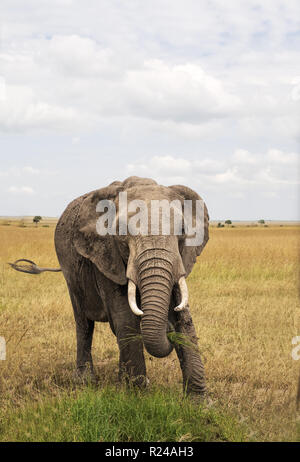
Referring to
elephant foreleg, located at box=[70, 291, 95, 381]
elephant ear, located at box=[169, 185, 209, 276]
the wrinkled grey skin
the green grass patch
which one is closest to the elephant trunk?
the wrinkled grey skin

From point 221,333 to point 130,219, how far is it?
15.0 feet

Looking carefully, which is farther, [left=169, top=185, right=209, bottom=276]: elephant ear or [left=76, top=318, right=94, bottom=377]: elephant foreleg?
[left=76, top=318, right=94, bottom=377]: elephant foreleg

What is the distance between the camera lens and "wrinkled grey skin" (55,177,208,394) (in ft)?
15.8

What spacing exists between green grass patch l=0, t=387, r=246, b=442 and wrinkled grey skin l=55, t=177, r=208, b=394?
1.62ft

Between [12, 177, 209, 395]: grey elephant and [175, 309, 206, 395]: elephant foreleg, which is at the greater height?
[12, 177, 209, 395]: grey elephant

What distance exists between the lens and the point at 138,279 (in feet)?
16.1

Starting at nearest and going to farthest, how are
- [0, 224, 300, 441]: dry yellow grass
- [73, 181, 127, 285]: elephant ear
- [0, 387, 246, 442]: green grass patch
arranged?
[0, 387, 246, 442]: green grass patch < [73, 181, 127, 285]: elephant ear < [0, 224, 300, 441]: dry yellow grass

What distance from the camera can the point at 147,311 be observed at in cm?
476

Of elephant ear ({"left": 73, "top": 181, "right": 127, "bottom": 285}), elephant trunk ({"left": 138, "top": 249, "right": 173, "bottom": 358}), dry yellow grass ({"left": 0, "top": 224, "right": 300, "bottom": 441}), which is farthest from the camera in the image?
dry yellow grass ({"left": 0, "top": 224, "right": 300, "bottom": 441})

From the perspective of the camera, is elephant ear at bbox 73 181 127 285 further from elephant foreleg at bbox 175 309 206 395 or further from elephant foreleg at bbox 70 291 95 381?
elephant foreleg at bbox 70 291 95 381

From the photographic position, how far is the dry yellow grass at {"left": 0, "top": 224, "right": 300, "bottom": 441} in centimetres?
582

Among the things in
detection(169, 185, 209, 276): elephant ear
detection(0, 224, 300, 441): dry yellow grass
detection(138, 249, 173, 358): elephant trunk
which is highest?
detection(169, 185, 209, 276): elephant ear

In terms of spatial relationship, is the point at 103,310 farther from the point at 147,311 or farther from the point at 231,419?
the point at 231,419
